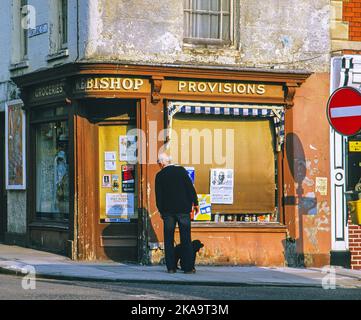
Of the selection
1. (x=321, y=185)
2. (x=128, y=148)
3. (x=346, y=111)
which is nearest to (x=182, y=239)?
(x=128, y=148)

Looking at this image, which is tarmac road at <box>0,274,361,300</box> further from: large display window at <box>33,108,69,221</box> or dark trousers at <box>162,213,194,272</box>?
large display window at <box>33,108,69,221</box>

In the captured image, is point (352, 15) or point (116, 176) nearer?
point (116, 176)

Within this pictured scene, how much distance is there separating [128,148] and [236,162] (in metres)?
2.14

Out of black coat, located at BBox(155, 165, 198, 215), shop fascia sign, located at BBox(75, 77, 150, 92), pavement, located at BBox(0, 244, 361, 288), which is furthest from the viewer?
shop fascia sign, located at BBox(75, 77, 150, 92)

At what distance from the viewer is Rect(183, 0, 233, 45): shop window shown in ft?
63.8

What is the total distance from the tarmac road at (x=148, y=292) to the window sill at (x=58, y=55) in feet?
17.3

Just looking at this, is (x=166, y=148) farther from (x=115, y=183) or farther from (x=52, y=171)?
(x=52, y=171)

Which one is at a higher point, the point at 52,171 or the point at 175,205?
the point at 52,171

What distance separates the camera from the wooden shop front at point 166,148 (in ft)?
61.4

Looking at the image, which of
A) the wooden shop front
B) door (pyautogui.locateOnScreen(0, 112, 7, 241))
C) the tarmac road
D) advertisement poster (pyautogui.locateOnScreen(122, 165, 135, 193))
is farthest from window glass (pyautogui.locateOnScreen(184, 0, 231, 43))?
the tarmac road

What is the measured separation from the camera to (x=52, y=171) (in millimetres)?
20609

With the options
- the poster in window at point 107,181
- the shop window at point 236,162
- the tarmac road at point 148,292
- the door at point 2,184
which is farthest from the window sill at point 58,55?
the tarmac road at point 148,292

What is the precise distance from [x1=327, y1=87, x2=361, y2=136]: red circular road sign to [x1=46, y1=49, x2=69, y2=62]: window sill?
19.1ft
